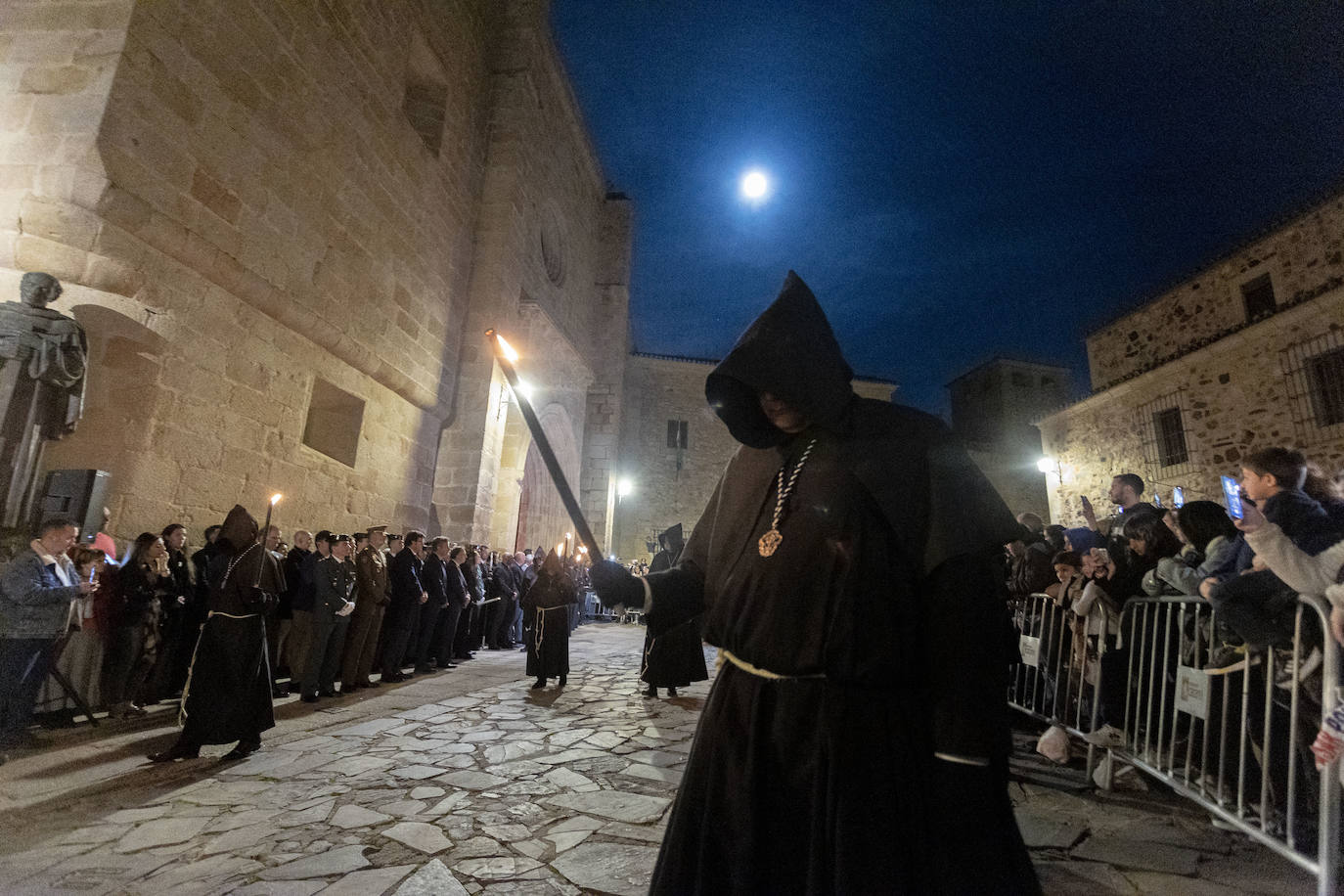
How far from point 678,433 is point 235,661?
2215 centimetres

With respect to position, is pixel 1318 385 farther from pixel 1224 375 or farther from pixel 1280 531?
pixel 1280 531

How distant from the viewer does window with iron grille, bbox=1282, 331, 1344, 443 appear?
36.6 ft

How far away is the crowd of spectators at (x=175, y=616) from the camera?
4398 millimetres

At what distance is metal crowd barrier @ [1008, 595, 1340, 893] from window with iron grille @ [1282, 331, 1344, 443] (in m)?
11.3

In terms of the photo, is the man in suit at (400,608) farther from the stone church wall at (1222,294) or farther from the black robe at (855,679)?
the stone church wall at (1222,294)

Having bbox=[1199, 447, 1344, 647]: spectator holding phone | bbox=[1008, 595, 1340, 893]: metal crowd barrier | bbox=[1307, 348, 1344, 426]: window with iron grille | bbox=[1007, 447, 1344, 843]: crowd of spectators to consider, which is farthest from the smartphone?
bbox=[1199, 447, 1344, 647]: spectator holding phone

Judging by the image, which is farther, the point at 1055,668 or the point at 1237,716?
the point at 1055,668

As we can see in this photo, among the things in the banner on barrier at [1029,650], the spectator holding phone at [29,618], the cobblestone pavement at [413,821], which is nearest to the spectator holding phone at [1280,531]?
the cobblestone pavement at [413,821]

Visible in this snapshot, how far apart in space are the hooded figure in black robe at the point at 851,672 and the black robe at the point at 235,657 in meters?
4.35

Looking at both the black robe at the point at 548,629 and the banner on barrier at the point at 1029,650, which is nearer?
the banner on barrier at the point at 1029,650

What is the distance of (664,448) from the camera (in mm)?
26141

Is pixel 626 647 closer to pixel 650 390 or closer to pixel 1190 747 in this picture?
pixel 1190 747

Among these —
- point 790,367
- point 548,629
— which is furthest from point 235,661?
point 790,367

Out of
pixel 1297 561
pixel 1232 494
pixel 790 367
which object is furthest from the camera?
pixel 1232 494
